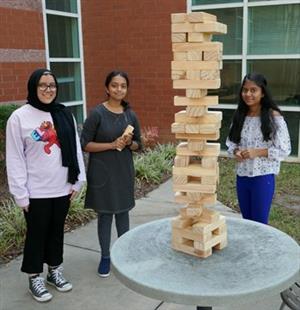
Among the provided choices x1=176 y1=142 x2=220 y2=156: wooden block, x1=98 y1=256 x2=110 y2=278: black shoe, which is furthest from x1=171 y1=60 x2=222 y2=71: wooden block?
x1=98 y1=256 x2=110 y2=278: black shoe

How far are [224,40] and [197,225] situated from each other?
6401 mm

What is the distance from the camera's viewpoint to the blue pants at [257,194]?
11.0 ft

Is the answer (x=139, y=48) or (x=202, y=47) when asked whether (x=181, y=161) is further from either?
(x=139, y=48)

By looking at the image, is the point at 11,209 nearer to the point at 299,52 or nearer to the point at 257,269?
the point at 257,269

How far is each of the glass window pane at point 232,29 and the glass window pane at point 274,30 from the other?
18 centimetres

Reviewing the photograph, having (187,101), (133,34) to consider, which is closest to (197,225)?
(187,101)

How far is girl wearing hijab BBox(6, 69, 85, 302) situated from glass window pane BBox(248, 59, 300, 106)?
16.9 ft

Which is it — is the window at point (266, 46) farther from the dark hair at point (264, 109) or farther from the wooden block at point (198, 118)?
the wooden block at point (198, 118)

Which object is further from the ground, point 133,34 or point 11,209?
point 133,34

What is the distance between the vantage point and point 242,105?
3414mm

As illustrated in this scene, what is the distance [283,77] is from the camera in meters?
7.56

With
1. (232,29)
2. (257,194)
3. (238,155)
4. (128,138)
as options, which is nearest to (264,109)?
(238,155)

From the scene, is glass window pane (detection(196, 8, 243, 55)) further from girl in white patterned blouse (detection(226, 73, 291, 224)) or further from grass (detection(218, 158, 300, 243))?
girl in white patterned blouse (detection(226, 73, 291, 224))

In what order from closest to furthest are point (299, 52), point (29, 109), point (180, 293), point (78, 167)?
point (180, 293)
point (29, 109)
point (78, 167)
point (299, 52)
